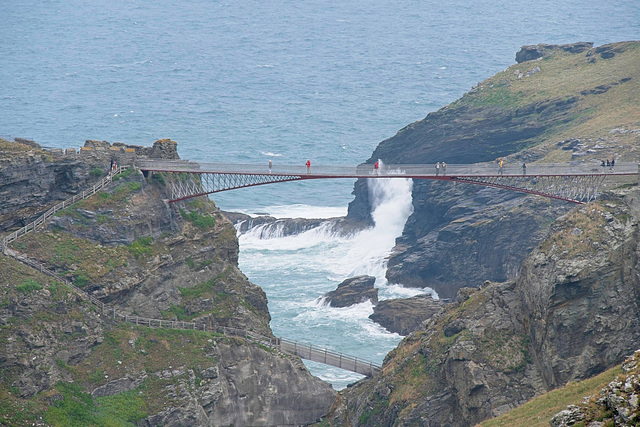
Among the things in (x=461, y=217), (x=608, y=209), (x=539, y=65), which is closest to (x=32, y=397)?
(x=608, y=209)

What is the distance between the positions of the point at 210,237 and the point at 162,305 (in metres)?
9.83

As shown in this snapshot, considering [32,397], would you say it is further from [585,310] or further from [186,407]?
[585,310]

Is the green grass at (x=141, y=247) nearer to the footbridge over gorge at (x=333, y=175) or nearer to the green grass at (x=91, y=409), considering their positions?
the footbridge over gorge at (x=333, y=175)

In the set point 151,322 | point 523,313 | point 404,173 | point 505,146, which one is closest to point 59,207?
point 151,322

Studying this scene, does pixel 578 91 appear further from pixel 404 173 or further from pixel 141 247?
pixel 141 247

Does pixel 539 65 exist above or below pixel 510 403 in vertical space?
above

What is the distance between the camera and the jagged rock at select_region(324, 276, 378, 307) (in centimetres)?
12838

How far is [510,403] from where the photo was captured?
8012cm

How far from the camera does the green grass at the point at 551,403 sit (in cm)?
6325

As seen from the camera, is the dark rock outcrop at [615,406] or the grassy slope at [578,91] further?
the grassy slope at [578,91]

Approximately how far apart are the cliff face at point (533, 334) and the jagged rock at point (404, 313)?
2733 cm

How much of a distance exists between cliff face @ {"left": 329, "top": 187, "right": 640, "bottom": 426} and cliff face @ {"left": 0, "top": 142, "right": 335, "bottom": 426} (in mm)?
9734

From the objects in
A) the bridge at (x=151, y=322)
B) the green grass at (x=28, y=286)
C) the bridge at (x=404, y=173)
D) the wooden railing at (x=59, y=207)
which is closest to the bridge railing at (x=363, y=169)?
the bridge at (x=404, y=173)

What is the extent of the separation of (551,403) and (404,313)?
53.3m
